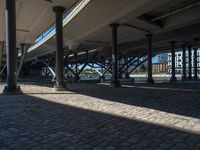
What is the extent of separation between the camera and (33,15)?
76.2 feet

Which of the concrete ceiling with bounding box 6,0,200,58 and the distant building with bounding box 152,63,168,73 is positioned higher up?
the concrete ceiling with bounding box 6,0,200,58

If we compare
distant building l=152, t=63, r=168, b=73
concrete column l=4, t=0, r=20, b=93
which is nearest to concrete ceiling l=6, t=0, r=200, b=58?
concrete column l=4, t=0, r=20, b=93

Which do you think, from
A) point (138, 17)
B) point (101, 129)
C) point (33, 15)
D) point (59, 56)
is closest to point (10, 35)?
point (59, 56)

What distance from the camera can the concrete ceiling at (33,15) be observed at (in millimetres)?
19047

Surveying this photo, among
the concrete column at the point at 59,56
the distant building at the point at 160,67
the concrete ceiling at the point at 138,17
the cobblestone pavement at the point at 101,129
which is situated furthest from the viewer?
the distant building at the point at 160,67

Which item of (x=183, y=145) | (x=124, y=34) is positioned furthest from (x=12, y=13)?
(x=124, y=34)

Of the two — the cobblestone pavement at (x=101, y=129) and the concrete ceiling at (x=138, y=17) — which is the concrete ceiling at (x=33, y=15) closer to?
the concrete ceiling at (x=138, y=17)

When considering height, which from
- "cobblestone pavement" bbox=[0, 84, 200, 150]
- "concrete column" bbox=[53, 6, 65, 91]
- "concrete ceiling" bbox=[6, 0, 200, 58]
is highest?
"concrete ceiling" bbox=[6, 0, 200, 58]

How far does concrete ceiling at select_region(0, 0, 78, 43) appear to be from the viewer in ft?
62.5


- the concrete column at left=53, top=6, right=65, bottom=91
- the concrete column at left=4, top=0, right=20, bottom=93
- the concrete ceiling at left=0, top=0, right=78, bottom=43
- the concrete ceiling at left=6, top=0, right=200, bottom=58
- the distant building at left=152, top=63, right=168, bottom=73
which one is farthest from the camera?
the distant building at left=152, top=63, right=168, bottom=73

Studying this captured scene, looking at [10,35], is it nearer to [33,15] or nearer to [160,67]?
[33,15]

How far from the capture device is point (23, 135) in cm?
551

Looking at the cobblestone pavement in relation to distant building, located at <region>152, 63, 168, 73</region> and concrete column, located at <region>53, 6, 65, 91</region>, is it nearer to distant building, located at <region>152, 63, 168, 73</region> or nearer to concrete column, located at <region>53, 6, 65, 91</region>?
concrete column, located at <region>53, 6, 65, 91</region>

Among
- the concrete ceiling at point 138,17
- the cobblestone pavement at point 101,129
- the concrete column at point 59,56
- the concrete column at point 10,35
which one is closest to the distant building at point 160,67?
the concrete ceiling at point 138,17
